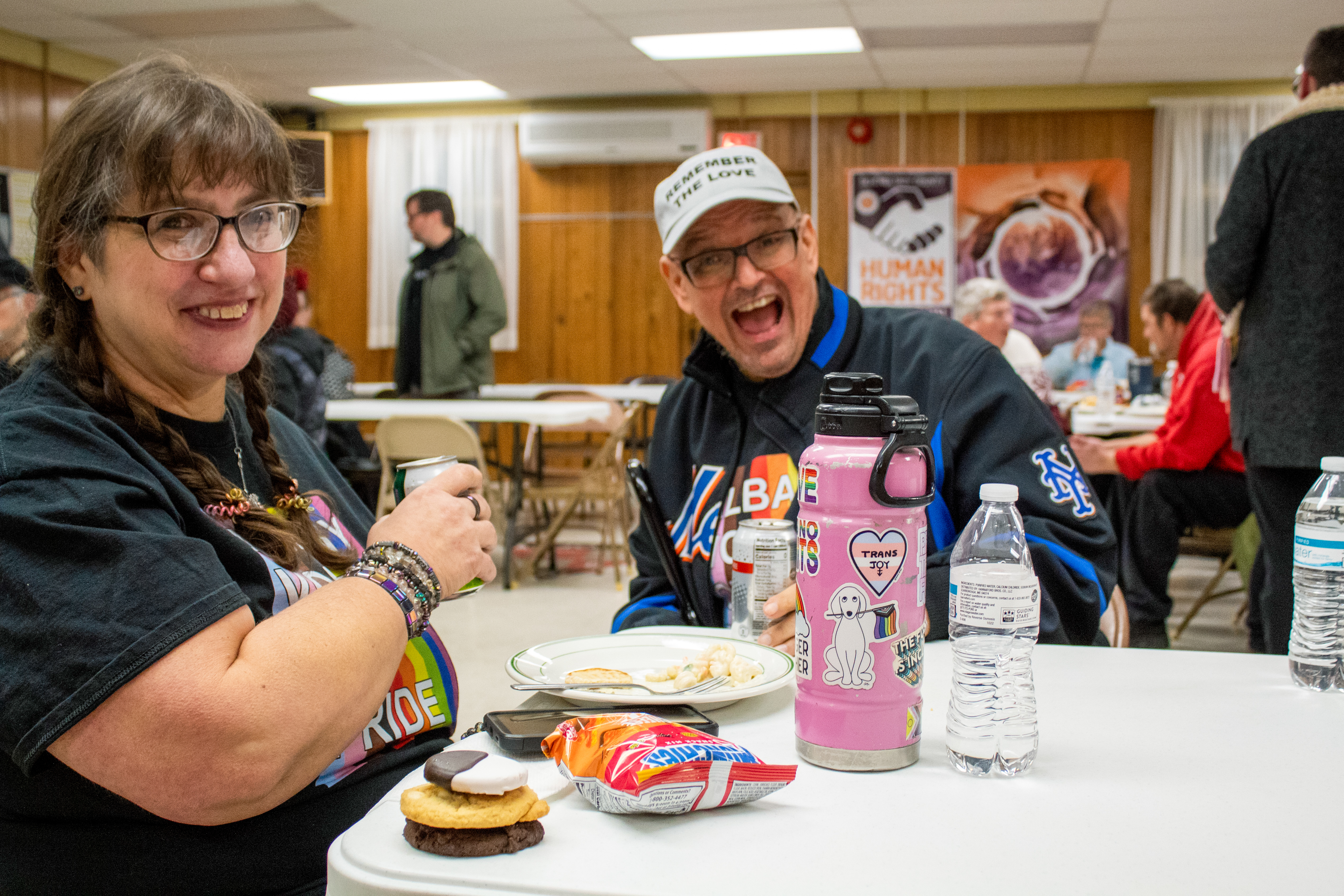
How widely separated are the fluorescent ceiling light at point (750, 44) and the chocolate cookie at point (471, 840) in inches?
255

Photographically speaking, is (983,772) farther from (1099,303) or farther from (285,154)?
(1099,303)

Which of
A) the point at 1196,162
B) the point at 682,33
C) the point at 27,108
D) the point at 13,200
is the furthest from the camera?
the point at 1196,162

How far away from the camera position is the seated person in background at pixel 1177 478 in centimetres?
360

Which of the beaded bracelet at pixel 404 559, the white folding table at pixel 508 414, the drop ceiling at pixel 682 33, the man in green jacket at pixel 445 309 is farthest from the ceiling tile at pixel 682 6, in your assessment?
the beaded bracelet at pixel 404 559

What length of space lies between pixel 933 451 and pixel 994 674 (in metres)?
0.45

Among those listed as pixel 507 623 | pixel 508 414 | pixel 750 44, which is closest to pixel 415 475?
pixel 507 623

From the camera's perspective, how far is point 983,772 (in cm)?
86

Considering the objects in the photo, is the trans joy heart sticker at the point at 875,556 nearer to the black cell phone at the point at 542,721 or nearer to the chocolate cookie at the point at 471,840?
the black cell phone at the point at 542,721

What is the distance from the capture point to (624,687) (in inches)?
40.4

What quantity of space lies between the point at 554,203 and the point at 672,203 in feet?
24.3

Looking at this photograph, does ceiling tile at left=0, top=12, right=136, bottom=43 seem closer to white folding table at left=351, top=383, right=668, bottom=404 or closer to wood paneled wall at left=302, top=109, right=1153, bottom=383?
wood paneled wall at left=302, top=109, right=1153, bottom=383

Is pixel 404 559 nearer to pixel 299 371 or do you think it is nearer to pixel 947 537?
pixel 947 537

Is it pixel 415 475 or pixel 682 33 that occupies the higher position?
pixel 682 33

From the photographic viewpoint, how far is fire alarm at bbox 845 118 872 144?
834 centimetres
